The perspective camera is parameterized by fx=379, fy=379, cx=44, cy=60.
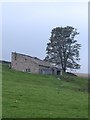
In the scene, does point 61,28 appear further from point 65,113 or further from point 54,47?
point 65,113

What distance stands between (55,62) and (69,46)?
542cm

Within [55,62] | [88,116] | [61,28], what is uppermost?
[61,28]

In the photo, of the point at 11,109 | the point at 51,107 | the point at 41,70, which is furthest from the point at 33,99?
the point at 41,70

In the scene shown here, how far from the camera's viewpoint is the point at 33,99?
27203 mm

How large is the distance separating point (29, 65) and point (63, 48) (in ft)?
47.4

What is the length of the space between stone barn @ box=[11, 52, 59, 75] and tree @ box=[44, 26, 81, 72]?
31.0 ft

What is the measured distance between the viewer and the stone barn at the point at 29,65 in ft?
249

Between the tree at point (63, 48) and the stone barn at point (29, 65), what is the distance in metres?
9.46

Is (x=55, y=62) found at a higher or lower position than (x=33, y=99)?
higher

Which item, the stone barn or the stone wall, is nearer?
the stone barn

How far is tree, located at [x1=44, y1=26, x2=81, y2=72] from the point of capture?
88062mm

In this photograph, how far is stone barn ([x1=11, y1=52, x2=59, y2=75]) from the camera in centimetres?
7594

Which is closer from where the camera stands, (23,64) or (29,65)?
(29,65)

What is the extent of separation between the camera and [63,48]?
8881 cm
